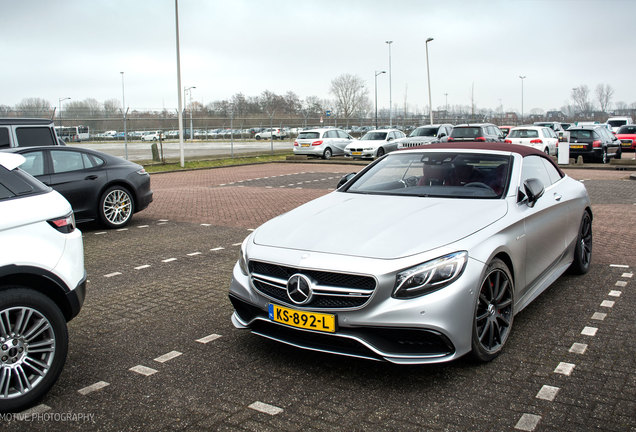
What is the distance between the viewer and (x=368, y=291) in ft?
12.1

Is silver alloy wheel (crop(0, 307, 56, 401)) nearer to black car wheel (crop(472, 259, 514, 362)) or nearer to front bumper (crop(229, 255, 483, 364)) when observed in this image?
front bumper (crop(229, 255, 483, 364))

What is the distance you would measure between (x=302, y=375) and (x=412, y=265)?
1083 millimetres

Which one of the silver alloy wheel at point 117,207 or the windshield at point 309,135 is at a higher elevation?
the windshield at point 309,135

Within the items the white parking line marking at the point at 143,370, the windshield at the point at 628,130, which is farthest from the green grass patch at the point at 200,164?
the white parking line marking at the point at 143,370

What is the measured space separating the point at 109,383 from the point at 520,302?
310 centimetres

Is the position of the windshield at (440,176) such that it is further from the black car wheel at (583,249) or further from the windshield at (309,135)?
the windshield at (309,135)

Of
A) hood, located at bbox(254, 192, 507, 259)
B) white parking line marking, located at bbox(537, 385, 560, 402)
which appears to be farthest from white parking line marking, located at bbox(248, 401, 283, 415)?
white parking line marking, located at bbox(537, 385, 560, 402)

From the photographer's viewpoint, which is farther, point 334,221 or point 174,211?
point 174,211

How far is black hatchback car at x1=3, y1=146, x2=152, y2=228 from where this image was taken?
9.28 meters

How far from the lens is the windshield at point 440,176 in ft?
16.8

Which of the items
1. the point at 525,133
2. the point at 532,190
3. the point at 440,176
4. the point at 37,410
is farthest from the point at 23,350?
the point at 525,133

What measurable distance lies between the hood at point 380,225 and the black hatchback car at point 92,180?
5.81 m

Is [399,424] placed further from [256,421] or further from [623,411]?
[623,411]

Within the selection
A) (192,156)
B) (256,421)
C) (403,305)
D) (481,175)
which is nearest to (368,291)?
(403,305)
